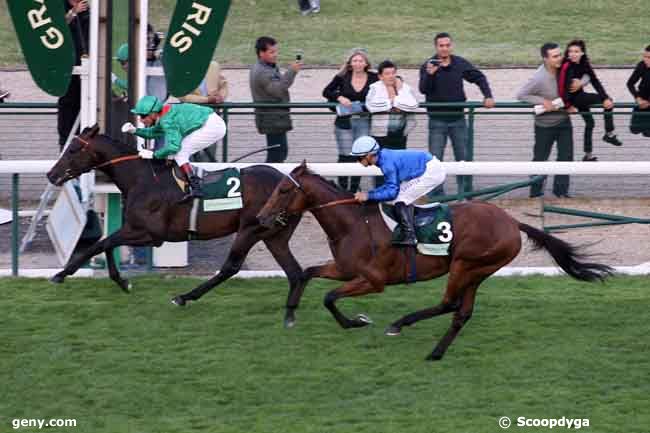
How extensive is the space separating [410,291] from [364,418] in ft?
8.77

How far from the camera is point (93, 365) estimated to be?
820 cm

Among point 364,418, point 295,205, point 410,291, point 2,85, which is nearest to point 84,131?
point 295,205

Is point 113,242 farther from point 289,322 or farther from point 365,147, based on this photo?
point 365,147

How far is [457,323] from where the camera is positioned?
27.9 feet

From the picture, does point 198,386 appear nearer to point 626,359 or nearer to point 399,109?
point 626,359

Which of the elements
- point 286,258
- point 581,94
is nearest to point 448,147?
point 581,94

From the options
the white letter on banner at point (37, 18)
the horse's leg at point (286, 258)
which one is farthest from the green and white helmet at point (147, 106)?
the horse's leg at point (286, 258)

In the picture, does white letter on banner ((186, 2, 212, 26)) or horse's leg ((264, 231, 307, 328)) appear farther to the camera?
white letter on banner ((186, 2, 212, 26))

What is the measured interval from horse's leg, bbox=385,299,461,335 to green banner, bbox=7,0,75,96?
10.2ft

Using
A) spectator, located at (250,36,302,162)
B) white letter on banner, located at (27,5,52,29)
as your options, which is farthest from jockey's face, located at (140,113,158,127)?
spectator, located at (250,36,302,162)

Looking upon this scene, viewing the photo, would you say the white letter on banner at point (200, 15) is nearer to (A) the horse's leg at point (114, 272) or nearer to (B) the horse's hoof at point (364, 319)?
(A) the horse's leg at point (114, 272)

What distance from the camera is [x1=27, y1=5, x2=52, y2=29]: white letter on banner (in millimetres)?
9906

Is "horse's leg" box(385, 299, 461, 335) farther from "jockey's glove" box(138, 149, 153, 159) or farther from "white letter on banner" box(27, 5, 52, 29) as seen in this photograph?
"white letter on banner" box(27, 5, 52, 29)
